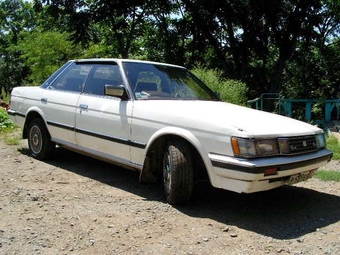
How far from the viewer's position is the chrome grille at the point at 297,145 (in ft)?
12.6

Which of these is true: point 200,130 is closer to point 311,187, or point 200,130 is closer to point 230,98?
point 311,187

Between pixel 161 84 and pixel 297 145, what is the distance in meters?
1.94

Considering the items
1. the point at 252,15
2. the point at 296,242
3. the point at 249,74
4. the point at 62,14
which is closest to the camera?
the point at 296,242

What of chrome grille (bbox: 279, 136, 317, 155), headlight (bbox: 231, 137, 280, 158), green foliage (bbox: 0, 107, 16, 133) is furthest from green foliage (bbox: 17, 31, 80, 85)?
headlight (bbox: 231, 137, 280, 158)

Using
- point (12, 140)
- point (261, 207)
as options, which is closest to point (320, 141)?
point (261, 207)

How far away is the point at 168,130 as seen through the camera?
4.20 m

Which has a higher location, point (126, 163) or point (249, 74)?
point (249, 74)

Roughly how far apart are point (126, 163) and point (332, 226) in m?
2.33

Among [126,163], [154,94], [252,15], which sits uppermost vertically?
[252,15]

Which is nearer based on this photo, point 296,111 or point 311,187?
point 311,187

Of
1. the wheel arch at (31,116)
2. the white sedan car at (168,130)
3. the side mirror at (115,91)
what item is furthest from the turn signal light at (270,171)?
the wheel arch at (31,116)

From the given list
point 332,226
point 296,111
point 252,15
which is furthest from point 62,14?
point 332,226

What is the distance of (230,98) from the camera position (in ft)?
33.9

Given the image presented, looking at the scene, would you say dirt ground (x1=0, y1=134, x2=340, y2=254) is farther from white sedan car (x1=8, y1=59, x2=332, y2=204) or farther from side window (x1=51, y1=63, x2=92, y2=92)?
side window (x1=51, y1=63, x2=92, y2=92)
